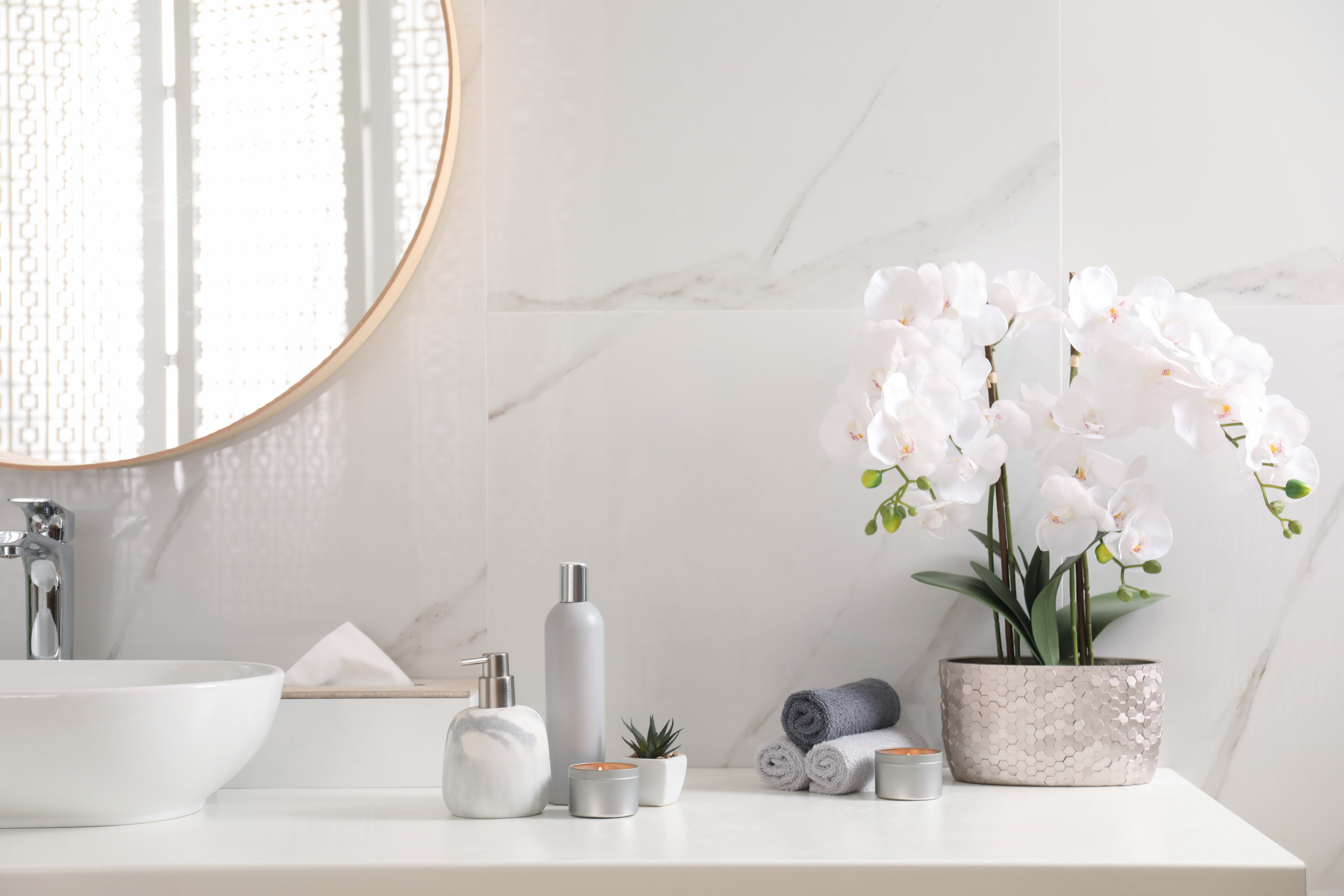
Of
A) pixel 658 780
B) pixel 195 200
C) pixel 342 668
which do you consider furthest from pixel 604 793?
pixel 195 200

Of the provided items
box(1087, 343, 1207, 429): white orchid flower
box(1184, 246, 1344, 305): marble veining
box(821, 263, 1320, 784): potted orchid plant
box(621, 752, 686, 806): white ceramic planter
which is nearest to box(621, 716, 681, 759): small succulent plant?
box(621, 752, 686, 806): white ceramic planter

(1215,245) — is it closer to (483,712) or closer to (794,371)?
(794,371)

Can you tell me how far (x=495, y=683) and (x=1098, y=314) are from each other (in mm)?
619

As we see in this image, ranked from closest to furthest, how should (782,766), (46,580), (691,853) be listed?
(691,853), (782,766), (46,580)

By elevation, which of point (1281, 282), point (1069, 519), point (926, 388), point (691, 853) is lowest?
point (691, 853)

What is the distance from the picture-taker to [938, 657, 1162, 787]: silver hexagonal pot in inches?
36.2

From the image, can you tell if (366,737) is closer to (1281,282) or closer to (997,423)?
(997,423)

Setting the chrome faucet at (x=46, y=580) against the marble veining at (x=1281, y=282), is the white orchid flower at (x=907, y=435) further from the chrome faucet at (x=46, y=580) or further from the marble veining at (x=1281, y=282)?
the chrome faucet at (x=46, y=580)

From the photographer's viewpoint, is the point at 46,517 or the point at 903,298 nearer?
the point at 903,298

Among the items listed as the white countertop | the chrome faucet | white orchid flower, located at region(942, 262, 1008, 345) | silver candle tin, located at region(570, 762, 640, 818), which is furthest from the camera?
the chrome faucet

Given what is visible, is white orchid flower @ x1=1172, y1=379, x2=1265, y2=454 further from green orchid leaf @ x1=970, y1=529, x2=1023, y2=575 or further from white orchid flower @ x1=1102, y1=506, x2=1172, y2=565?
green orchid leaf @ x1=970, y1=529, x2=1023, y2=575

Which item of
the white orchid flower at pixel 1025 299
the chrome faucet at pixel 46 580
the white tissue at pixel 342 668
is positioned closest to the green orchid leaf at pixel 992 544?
the white orchid flower at pixel 1025 299

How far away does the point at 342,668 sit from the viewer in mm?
1024

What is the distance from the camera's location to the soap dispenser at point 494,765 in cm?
84
